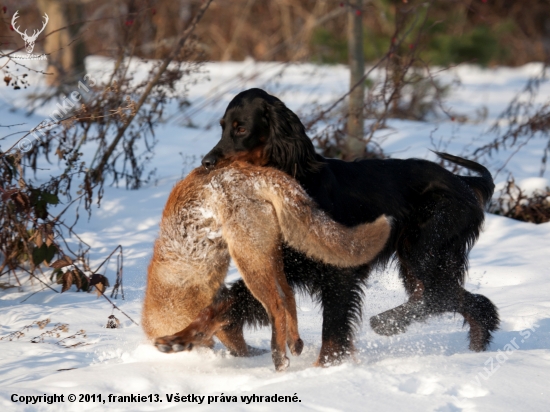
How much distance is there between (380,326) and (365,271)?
0.62 m

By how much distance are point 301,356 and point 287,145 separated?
1.26 metres

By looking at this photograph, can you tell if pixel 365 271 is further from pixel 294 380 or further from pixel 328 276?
pixel 294 380

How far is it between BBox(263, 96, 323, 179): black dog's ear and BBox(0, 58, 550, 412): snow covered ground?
1.09 metres

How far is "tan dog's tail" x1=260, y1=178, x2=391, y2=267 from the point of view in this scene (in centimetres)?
336

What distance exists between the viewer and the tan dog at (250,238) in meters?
3.34

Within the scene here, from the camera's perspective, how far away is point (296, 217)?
11.0 ft

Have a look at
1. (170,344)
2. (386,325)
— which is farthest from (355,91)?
(170,344)

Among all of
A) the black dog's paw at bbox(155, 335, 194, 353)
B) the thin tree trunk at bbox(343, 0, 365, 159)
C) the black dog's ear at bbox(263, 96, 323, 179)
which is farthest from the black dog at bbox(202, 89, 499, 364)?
the thin tree trunk at bbox(343, 0, 365, 159)

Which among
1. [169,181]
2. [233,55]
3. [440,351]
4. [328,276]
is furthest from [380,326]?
[233,55]

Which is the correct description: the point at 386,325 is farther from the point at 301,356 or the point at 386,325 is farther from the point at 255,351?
the point at 255,351

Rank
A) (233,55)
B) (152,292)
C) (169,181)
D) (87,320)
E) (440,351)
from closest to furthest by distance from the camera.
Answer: (152,292) < (440,351) < (87,320) < (169,181) < (233,55)

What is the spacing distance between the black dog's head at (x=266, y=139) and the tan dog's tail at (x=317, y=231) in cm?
38

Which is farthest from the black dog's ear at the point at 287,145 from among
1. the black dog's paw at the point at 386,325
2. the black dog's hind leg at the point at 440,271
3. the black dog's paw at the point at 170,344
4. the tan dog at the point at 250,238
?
the black dog's paw at the point at 386,325

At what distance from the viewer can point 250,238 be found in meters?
3.31
